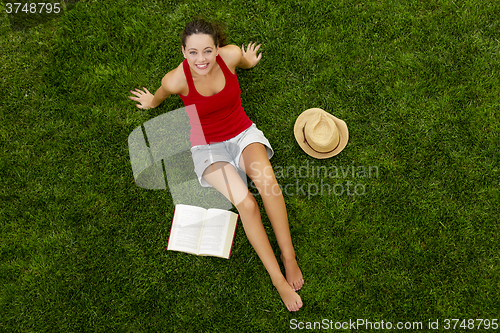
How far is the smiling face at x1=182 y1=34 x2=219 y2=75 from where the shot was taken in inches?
99.1

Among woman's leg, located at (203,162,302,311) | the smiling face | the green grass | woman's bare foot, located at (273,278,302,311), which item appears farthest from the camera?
the green grass

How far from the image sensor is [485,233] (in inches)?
128

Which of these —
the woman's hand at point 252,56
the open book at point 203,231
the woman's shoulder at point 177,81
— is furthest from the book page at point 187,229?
the woman's hand at point 252,56

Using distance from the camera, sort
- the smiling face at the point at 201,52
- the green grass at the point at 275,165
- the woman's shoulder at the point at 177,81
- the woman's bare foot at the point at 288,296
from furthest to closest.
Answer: the green grass at the point at 275,165 → the woman's bare foot at the point at 288,296 → the woman's shoulder at the point at 177,81 → the smiling face at the point at 201,52

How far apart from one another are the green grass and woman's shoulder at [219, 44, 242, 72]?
0.64 metres

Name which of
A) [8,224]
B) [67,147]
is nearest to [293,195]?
[67,147]

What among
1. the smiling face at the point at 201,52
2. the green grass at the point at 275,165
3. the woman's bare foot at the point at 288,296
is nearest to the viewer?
the smiling face at the point at 201,52

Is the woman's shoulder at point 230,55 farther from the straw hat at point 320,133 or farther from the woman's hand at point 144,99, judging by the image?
the woman's hand at point 144,99

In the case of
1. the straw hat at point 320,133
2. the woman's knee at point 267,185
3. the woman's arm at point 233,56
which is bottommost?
the woman's knee at point 267,185

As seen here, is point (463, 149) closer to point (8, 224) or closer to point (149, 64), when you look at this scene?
point (149, 64)

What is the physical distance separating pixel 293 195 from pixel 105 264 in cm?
230

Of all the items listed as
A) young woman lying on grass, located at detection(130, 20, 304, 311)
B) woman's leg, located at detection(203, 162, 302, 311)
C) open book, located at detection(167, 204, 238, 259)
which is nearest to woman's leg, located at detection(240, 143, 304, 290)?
young woman lying on grass, located at detection(130, 20, 304, 311)

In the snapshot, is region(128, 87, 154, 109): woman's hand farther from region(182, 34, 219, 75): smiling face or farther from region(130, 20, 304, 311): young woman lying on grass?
region(182, 34, 219, 75): smiling face

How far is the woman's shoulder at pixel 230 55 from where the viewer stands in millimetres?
2879
